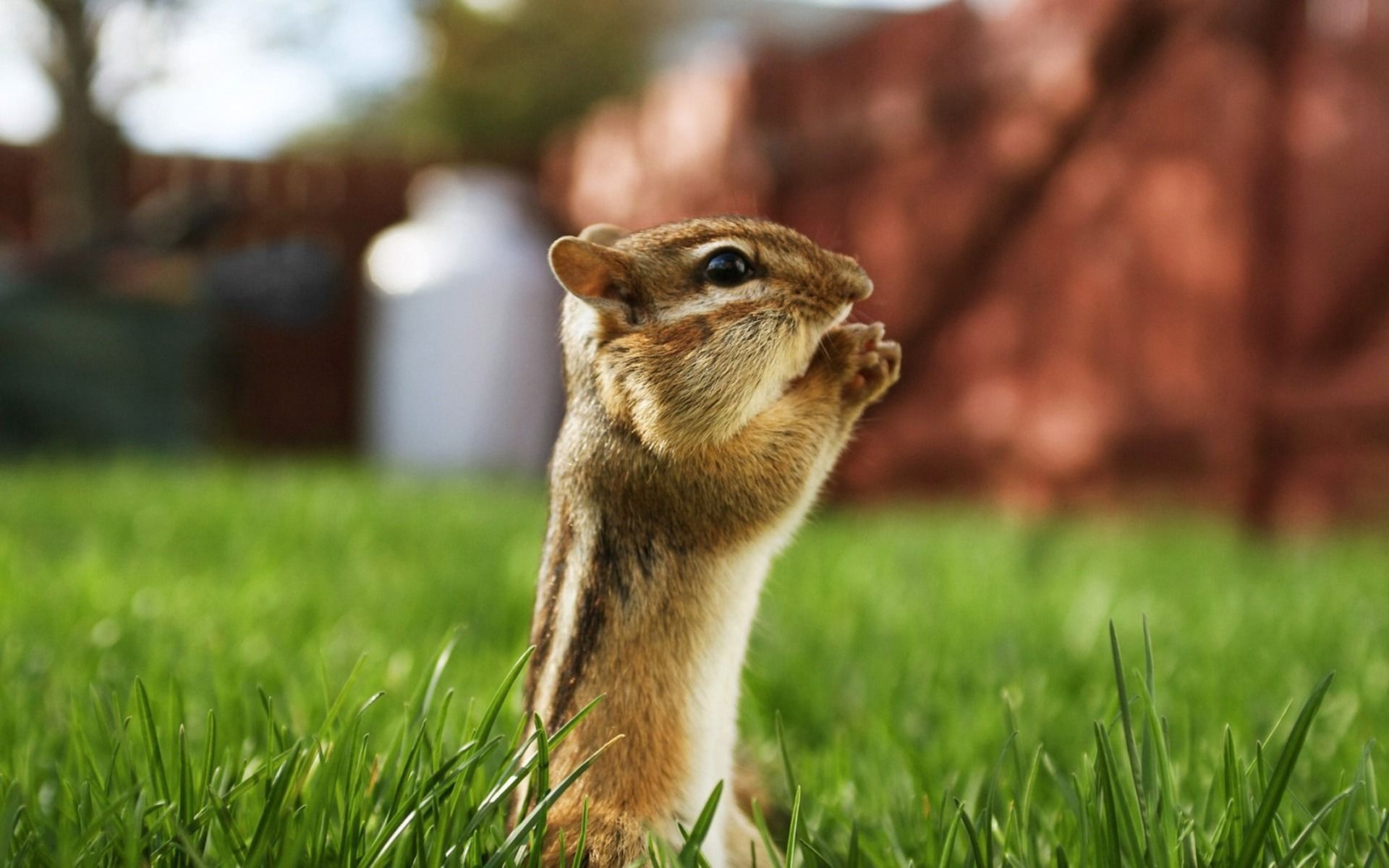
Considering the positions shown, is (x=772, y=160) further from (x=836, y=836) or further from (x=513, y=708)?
(x=836, y=836)

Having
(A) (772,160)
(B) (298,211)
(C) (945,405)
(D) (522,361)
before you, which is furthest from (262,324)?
(C) (945,405)

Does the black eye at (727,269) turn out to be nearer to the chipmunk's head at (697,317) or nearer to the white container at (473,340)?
the chipmunk's head at (697,317)

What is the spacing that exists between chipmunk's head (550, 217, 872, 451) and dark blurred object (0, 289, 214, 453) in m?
6.67

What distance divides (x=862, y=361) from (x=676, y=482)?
11.0 inches

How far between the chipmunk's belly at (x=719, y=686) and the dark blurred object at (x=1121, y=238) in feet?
8.98

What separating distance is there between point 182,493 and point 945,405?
11.7 feet

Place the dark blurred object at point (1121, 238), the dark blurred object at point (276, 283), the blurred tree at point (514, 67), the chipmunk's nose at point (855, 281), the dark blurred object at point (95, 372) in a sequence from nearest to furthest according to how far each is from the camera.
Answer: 1. the chipmunk's nose at point (855, 281)
2. the dark blurred object at point (1121, 238)
3. the dark blurred object at point (95, 372)
4. the dark blurred object at point (276, 283)
5. the blurred tree at point (514, 67)

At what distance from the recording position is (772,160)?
645 cm

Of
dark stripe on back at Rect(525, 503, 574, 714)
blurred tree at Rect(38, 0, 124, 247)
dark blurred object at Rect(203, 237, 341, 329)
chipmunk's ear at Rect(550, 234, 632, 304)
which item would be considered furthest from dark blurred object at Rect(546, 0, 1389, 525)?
blurred tree at Rect(38, 0, 124, 247)

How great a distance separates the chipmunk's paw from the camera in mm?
1323

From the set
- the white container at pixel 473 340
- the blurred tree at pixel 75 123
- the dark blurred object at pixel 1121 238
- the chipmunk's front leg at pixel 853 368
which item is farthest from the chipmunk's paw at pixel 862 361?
the blurred tree at pixel 75 123

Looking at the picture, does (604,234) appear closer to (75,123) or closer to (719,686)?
(719,686)

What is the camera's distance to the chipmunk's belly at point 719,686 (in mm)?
1169

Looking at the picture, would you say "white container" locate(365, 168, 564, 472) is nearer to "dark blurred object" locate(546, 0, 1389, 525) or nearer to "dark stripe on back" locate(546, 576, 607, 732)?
"dark blurred object" locate(546, 0, 1389, 525)
